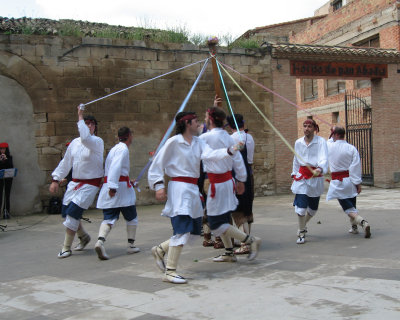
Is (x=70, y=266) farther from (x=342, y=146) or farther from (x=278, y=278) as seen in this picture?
(x=342, y=146)

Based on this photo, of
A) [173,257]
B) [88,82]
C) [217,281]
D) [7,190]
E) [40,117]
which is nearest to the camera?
[217,281]

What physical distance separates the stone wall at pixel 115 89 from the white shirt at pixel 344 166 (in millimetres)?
6328

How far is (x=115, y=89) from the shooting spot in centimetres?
1241

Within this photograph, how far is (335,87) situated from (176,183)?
19726 millimetres

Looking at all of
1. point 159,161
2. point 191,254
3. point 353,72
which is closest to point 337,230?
point 191,254

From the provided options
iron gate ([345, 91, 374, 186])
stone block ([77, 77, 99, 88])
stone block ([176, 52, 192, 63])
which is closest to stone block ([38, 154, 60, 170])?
stone block ([77, 77, 99, 88])

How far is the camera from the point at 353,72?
15922mm

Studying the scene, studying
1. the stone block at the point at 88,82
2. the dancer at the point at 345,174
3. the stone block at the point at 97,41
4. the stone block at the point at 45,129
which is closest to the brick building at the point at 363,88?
the stone block at the point at 97,41

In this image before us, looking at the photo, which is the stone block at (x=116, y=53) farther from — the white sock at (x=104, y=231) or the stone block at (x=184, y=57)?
the white sock at (x=104, y=231)

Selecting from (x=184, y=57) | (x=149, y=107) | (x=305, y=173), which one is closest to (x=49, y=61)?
(x=149, y=107)

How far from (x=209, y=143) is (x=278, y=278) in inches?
69.2

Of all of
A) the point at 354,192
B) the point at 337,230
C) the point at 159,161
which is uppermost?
the point at 159,161

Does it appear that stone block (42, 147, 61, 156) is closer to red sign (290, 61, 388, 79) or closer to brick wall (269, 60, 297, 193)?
brick wall (269, 60, 297, 193)

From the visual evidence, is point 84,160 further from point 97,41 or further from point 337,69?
point 337,69
